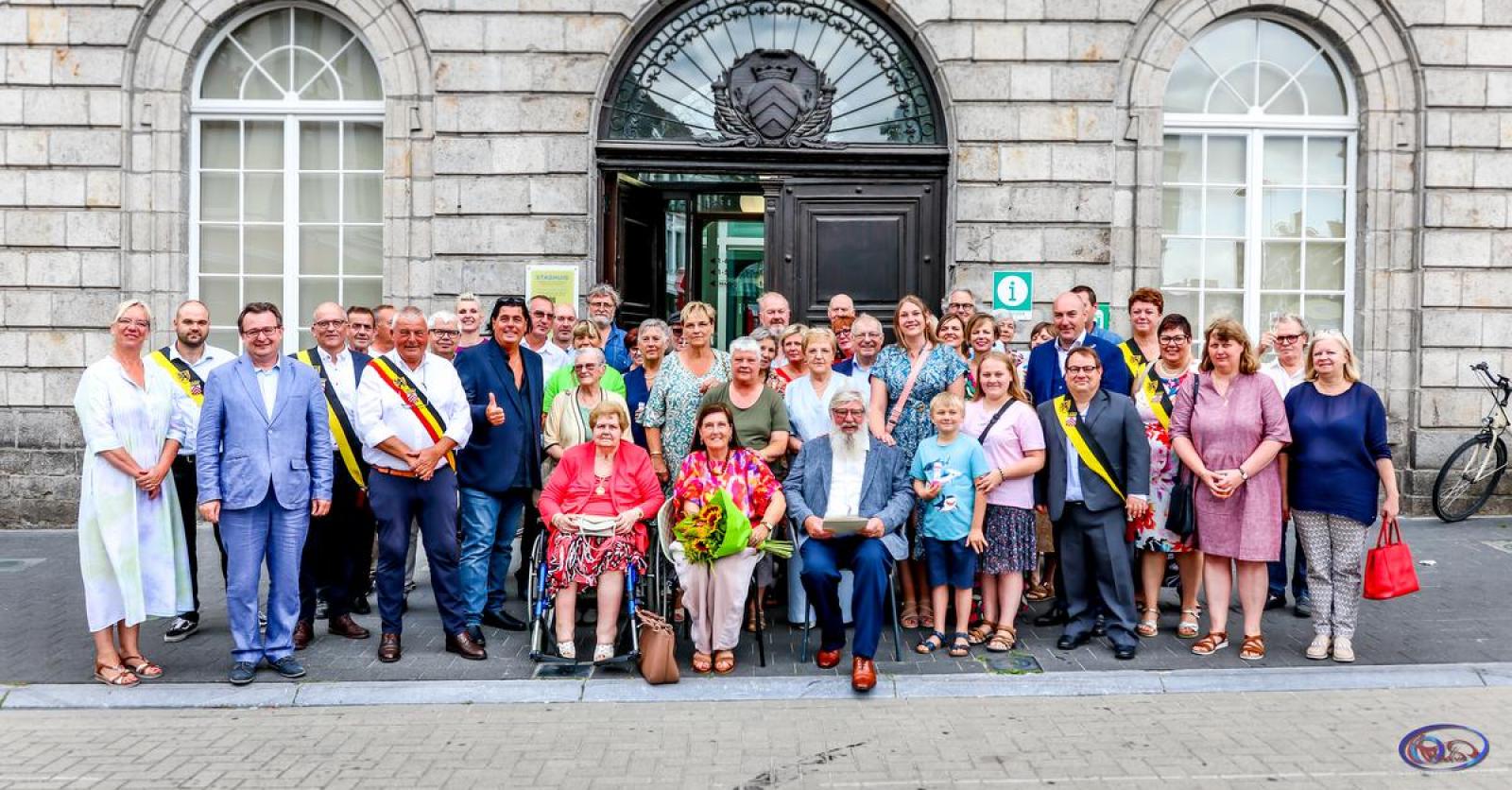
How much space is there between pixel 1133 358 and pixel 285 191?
27.2ft

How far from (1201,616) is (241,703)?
576 centimetres

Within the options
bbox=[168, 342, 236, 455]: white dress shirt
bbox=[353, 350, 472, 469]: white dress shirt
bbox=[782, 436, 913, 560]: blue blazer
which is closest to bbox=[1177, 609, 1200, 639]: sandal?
bbox=[782, 436, 913, 560]: blue blazer

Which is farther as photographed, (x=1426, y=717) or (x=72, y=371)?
(x=72, y=371)

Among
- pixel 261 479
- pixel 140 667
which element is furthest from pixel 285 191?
pixel 140 667

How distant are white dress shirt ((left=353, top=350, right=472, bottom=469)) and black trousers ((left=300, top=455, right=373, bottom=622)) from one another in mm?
613

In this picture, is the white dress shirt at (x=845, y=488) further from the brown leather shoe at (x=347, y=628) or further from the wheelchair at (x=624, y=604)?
the brown leather shoe at (x=347, y=628)

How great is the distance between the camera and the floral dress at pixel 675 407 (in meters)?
7.39

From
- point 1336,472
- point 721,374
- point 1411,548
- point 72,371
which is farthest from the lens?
point 72,371

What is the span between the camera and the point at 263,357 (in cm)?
647

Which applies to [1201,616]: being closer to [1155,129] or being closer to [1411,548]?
[1411,548]

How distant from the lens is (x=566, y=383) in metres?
7.65

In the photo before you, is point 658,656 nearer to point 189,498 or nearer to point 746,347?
point 746,347

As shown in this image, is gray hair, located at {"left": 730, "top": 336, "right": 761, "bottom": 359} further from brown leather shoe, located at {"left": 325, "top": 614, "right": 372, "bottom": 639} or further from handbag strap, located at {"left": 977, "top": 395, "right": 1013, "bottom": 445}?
brown leather shoe, located at {"left": 325, "top": 614, "right": 372, "bottom": 639}

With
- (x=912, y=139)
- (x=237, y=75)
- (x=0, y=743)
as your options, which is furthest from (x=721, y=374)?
(x=237, y=75)
